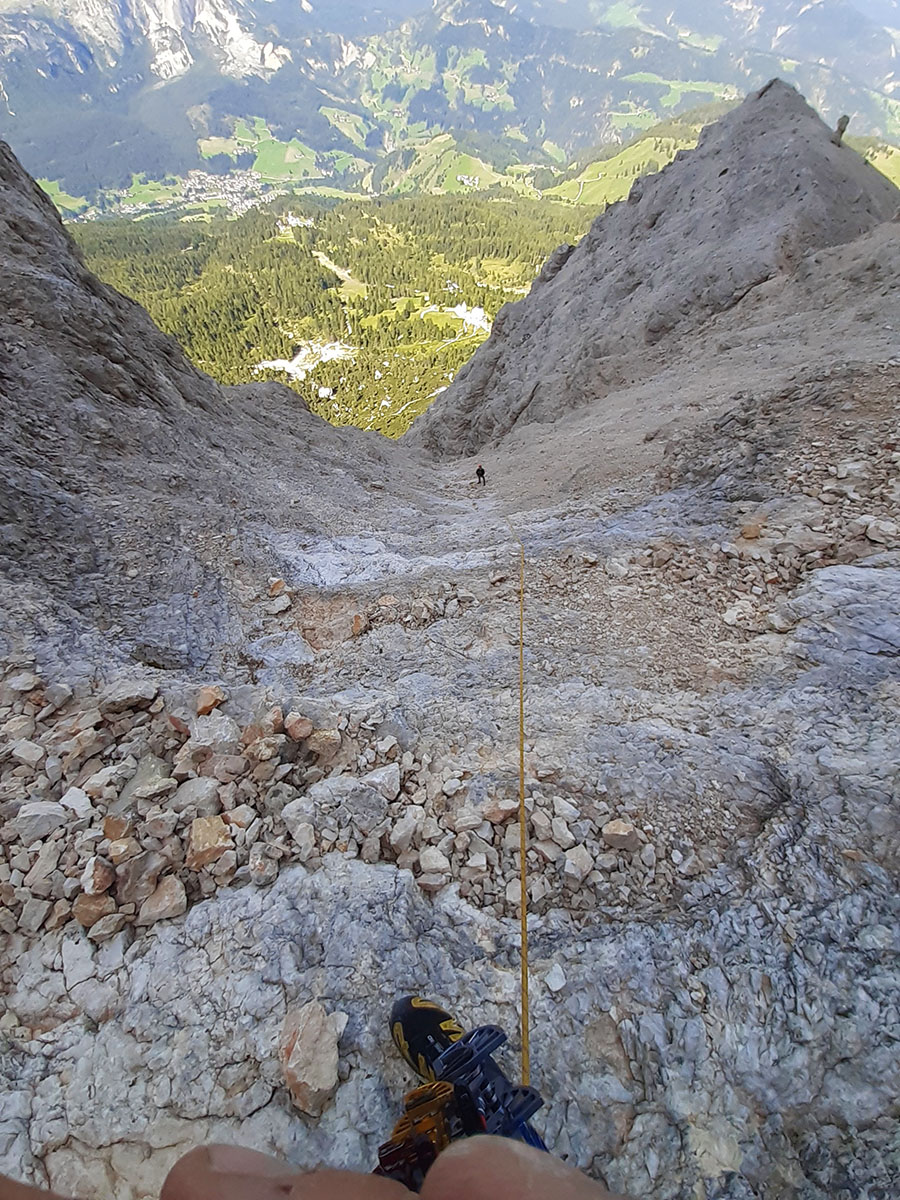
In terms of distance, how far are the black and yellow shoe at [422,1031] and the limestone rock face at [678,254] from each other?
23.7 meters

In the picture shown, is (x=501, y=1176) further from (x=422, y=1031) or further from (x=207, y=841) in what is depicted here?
(x=207, y=841)

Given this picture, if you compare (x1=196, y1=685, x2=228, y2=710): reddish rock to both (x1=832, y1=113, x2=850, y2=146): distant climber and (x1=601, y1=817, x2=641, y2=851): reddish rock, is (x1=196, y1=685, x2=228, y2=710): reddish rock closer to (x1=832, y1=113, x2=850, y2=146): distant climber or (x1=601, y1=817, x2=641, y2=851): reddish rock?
(x1=601, y1=817, x2=641, y2=851): reddish rock

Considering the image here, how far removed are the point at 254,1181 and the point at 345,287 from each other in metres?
188

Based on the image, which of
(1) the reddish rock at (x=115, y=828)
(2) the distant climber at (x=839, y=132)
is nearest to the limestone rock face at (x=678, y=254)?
(2) the distant climber at (x=839, y=132)

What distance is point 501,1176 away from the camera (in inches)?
79.1

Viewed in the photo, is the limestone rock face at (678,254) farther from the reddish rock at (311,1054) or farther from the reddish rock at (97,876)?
the reddish rock at (311,1054)

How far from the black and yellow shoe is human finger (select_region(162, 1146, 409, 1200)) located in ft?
5.00

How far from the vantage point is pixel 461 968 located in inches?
160

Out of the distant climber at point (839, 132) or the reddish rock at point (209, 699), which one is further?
the distant climber at point (839, 132)

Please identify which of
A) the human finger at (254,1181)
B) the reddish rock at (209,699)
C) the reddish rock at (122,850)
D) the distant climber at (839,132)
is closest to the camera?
the human finger at (254,1181)

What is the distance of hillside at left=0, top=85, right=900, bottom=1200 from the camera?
135 inches

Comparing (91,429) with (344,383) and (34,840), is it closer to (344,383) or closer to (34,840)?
(34,840)

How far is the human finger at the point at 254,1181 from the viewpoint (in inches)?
76.5

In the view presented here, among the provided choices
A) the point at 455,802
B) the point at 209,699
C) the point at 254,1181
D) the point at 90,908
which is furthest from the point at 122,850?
the point at 254,1181
